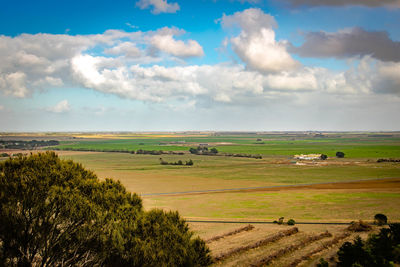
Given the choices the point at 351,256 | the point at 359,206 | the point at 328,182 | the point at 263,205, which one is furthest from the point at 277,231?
the point at 328,182

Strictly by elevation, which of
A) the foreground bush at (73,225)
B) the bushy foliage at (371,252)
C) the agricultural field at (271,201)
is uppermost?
the foreground bush at (73,225)

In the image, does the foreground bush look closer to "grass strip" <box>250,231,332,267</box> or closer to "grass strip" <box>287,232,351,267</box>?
"grass strip" <box>250,231,332,267</box>

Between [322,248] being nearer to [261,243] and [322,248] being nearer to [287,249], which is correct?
[287,249]

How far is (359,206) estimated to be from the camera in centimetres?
5931

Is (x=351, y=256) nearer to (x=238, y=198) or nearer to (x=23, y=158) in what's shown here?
(x=23, y=158)

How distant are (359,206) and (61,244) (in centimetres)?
5234

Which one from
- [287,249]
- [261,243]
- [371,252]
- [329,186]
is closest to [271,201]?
[329,186]

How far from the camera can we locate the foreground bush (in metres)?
23.0

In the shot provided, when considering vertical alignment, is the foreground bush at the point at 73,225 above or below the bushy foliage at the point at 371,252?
above

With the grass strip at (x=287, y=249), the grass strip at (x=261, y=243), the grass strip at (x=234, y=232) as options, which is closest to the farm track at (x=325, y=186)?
the grass strip at (x=234, y=232)

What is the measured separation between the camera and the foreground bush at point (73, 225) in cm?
2298

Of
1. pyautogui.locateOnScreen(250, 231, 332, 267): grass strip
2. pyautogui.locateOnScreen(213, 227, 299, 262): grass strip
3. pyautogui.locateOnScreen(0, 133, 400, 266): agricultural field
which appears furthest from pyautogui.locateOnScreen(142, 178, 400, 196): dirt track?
pyautogui.locateOnScreen(250, 231, 332, 267): grass strip

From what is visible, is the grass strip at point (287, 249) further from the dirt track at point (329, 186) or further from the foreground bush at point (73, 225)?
the dirt track at point (329, 186)

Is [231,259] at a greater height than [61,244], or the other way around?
[61,244]
